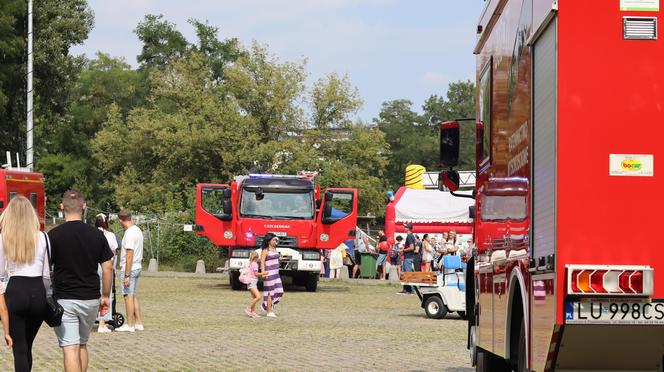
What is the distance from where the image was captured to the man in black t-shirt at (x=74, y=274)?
430 inches

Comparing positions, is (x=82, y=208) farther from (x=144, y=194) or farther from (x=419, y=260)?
(x=144, y=194)

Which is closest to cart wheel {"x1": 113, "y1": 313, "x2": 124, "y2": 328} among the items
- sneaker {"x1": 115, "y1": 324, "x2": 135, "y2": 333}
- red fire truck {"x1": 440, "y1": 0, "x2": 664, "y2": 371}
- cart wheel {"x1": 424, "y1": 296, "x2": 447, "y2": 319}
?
sneaker {"x1": 115, "y1": 324, "x2": 135, "y2": 333}

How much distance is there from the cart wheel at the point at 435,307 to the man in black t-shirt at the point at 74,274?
590 inches

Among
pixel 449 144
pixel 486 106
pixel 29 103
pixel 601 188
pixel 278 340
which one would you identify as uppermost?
pixel 29 103

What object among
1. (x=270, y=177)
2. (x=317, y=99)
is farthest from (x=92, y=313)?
(x=317, y=99)

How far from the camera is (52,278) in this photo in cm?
1104

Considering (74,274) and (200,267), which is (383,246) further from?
(74,274)

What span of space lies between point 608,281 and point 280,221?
29193 millimetres

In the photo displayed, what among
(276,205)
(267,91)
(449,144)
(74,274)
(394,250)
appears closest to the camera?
(74,274)

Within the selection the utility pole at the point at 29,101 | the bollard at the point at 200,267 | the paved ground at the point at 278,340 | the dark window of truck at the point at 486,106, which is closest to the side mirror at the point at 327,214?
the paved ground at the point at 278,340

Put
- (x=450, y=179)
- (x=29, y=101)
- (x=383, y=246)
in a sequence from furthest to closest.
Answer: (x=29, y=101), (x=383, y=246), (x=450, y=179)

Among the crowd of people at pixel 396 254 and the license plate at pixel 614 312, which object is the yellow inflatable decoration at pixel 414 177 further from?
the license plate at pixel 614 312

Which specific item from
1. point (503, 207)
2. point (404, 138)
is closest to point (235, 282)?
point (503, 207)

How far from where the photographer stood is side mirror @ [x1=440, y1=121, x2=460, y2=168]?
497 inches
